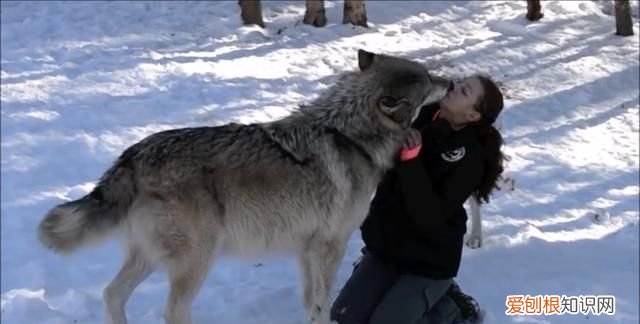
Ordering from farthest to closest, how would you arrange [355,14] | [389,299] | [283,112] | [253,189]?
[355,14] < [283,112] < [389,299] < [253,189]

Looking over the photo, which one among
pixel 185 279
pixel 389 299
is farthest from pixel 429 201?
pixel 185 279

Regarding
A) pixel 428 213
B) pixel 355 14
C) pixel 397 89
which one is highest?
pixel 397 89

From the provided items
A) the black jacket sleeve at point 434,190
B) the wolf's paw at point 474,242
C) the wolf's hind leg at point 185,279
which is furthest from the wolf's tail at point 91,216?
the wolf's paw at point 474,242

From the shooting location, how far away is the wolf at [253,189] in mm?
3723

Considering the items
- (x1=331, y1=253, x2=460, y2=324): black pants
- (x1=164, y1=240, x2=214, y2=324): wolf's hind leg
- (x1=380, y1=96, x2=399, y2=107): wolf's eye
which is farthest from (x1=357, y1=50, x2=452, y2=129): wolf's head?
(x1=164, y1=240, x2=214, y2=324): wolf's hind leg

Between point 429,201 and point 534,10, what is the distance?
9.80 meters

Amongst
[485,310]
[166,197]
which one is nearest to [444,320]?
[485,310]

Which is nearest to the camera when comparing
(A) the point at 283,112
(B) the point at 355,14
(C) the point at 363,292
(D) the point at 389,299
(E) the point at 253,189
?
(E) the point at 253,189

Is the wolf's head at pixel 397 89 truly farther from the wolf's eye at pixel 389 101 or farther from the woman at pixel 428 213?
the woman at pixel 428 213

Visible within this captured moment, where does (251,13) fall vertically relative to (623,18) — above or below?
above

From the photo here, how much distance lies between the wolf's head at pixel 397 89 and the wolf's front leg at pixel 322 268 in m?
0.71

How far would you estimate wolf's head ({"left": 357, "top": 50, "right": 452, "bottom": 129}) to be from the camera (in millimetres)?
3980

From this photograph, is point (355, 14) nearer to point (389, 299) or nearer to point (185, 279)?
point (389, 299)

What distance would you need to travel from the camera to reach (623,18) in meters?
12.9
